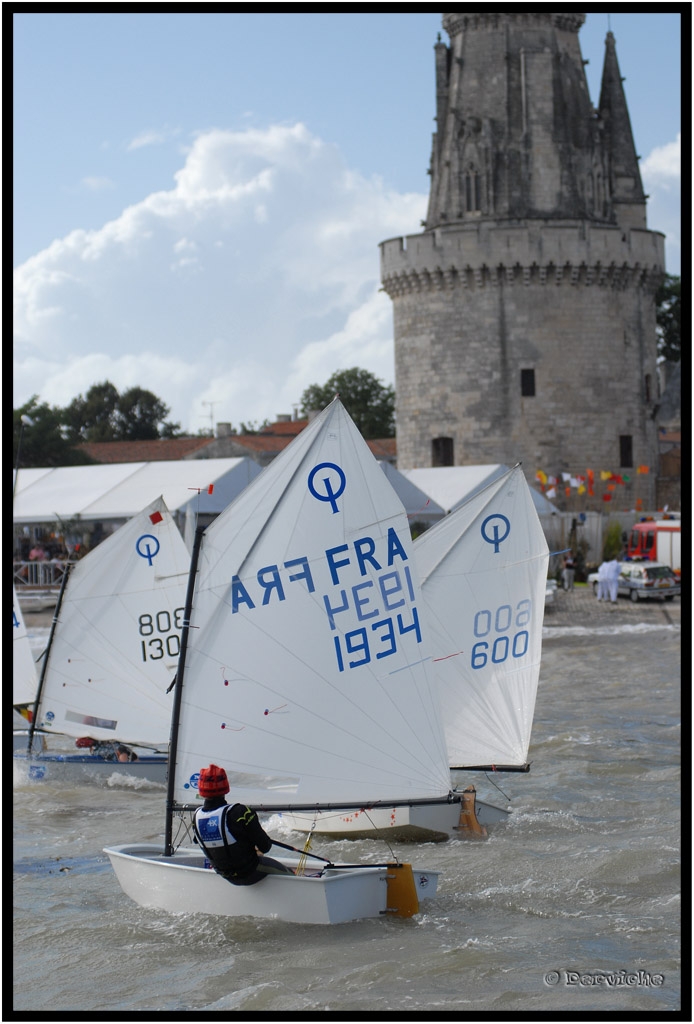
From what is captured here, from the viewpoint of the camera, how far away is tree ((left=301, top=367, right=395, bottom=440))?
88062mm

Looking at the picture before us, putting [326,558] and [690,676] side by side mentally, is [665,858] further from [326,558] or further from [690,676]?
[690,676]

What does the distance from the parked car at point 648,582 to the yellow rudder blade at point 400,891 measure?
27.3m

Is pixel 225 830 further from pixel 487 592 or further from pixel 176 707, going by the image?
pixel 487 592

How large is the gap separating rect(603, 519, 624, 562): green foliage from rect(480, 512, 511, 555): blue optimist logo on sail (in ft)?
99.3

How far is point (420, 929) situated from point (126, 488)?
2751cm

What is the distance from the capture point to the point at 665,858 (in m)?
13.3

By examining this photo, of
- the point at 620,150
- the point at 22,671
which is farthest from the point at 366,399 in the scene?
the point at 22,671

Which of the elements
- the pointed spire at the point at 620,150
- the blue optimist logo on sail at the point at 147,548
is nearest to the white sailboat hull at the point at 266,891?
the blue optimist logo on sail at the point at 147,548

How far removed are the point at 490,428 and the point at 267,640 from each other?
38.3 metres

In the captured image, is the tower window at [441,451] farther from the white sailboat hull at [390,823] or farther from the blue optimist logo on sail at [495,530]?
the white sailboat hull at [390,823]

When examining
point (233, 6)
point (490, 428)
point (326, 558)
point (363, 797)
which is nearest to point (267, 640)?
point (326, 558)

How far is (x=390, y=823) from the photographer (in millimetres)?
13961

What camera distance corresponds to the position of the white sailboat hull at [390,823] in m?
13.9

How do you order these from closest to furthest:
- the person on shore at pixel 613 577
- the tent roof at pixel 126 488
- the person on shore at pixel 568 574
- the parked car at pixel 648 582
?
the tent roof at pixel 126 488 → the person on shore at pixel 613 577 → the parked car at pixel 648 582 → the person on shore at pixel 568 574
